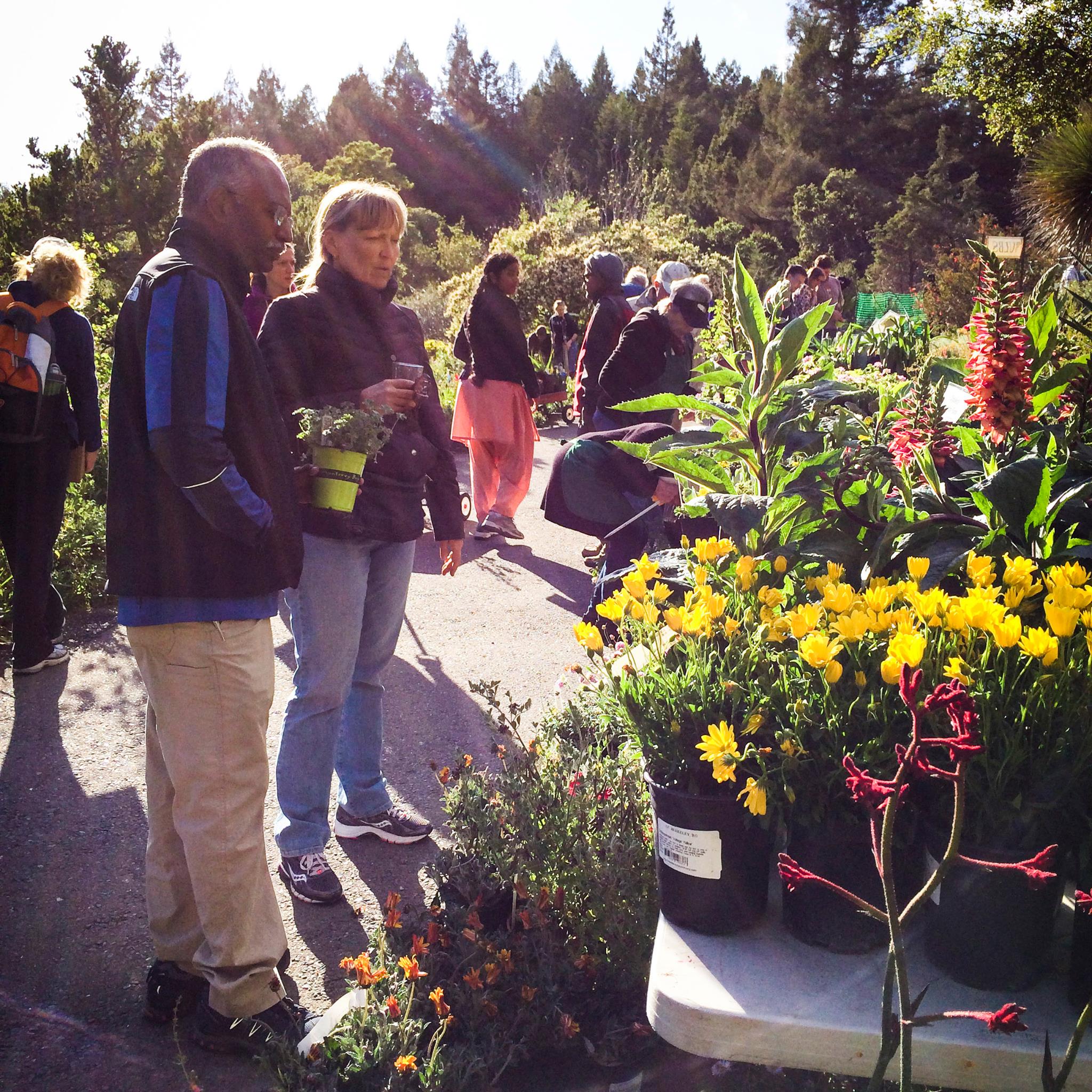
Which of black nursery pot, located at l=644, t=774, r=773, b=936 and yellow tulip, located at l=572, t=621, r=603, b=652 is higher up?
yellow tulip, located at l=572, t=621, r=603, b=652

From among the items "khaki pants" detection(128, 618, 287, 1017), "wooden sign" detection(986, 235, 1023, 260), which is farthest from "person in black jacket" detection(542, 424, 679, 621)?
"wooden sign" detection(986, 235, 1023, 260)

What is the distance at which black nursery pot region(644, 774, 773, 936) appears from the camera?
5.74ft

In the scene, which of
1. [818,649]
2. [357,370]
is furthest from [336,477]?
[818,649]

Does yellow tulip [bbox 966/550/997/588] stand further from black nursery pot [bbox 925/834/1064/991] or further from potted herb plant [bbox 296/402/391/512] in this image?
potted herb plant [bbox 296/402/391/512]

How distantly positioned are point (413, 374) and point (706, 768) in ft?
5.17

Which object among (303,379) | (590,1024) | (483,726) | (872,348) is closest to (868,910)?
(590,1024)

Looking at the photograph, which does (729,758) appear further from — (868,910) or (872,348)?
(872,348)

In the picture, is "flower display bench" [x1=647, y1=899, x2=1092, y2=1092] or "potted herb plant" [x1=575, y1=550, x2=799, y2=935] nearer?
"flower display bench" [x1=647, y1=899, x2=1092, y2=1092]

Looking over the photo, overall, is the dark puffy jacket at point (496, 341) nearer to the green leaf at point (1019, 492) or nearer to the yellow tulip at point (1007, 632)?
the green leaf at point (1019, 492)

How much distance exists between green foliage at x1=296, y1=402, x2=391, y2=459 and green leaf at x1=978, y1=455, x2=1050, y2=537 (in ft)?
4.89

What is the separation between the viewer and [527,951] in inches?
91.6

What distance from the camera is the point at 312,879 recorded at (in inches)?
118

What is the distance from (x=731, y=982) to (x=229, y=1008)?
4.15 ft

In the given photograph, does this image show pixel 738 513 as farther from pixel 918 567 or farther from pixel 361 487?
pixel 361 487
